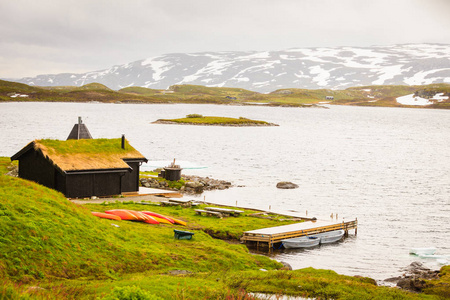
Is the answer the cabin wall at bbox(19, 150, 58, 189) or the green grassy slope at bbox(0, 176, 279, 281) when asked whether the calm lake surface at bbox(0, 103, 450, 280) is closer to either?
the green grassy slope at bbox(0, 176, 279, 281)

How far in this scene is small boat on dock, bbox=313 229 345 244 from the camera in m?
38.1

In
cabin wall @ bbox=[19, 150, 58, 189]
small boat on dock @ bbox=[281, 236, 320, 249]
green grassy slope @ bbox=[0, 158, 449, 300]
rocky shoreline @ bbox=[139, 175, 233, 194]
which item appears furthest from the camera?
rocky shoreline @ bbox=[139, 175, 233, 194]

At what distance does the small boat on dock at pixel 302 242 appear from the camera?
35188 millimetres

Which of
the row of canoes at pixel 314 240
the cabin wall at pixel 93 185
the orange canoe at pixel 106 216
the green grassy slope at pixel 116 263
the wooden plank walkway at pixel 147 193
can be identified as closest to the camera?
the green grassy slope at pixel 116 263

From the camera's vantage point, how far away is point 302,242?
118ft

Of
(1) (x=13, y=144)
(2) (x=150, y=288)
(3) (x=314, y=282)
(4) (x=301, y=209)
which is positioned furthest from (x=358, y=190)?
(1) (x=13, y=144)

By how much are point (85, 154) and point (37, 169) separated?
4.04 m

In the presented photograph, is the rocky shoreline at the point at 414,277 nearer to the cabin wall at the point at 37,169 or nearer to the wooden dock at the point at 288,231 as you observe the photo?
the wooden dock at the point at 288,231

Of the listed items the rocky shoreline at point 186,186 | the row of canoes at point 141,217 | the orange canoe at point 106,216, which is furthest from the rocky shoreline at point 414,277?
the rocky shoreline at point 186,186

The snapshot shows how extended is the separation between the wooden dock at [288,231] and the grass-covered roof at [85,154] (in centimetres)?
1434

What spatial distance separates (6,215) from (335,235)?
→ 84.9ft

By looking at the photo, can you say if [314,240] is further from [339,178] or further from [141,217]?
[339,178]

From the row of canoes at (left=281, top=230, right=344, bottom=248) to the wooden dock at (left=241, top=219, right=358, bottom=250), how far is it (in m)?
0.38

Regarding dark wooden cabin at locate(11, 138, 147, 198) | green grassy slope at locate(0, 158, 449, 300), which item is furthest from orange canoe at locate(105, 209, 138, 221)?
dark wooden cabin at locate(11, 138, 147, 198)
